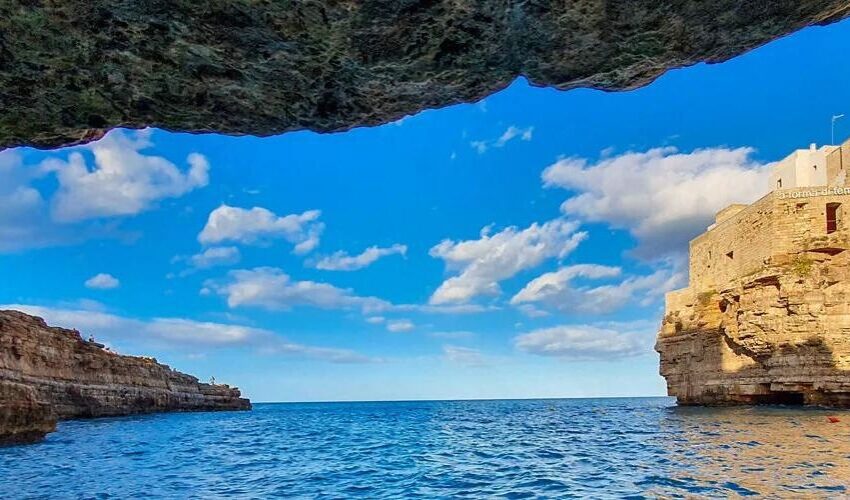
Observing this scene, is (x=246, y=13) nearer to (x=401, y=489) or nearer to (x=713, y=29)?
(x=713, y=29)

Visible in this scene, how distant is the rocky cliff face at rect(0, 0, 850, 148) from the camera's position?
3869 millimetres

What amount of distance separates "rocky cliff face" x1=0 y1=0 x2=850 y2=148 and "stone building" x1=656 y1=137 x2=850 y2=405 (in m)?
35.5

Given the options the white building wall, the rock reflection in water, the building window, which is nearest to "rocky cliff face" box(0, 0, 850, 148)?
the rock reflection in water

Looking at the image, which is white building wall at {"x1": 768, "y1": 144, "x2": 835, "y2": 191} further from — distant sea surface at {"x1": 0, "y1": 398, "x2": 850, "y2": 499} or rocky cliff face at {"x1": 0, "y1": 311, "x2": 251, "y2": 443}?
rocky cliff face at {"x1": 0, "y1": 311, "x2": 251, "y2": 443}

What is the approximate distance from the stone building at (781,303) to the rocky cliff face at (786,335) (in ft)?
0.17

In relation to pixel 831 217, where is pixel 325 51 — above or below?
below

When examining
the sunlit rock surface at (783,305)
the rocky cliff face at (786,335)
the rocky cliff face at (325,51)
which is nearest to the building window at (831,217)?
the sunlit rock surface at (783,305)

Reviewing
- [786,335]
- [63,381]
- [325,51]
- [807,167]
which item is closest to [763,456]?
[325,51]

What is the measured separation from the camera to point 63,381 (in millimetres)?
38062

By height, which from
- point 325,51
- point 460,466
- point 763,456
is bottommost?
point 460,466

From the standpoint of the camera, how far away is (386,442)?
25.8 metres

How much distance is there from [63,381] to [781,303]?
44.6m

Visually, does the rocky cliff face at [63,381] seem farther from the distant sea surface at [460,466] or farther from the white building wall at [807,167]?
the white building wall at [807,167]

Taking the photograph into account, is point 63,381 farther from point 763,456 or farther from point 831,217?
point 831,217
